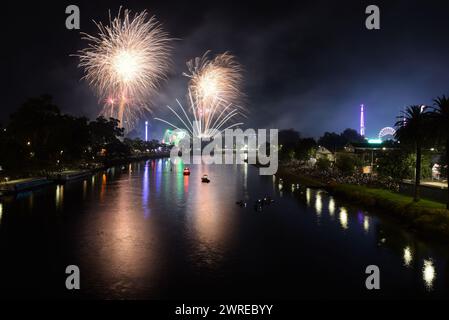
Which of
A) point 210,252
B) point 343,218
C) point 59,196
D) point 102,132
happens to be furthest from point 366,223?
point 102,132

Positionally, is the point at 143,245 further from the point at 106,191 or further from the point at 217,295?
the point at 106,191

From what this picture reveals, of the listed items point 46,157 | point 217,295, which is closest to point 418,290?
point 217,295

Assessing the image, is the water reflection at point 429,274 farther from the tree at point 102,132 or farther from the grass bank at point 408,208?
the tree at point 102,132

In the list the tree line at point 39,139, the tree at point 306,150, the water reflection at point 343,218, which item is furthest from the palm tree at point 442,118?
the tree at point 306,150

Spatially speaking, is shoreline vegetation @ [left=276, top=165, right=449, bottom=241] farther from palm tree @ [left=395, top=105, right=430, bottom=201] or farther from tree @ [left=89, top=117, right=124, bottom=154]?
tree @ [left=89, top=117, right=124, bottom=154]

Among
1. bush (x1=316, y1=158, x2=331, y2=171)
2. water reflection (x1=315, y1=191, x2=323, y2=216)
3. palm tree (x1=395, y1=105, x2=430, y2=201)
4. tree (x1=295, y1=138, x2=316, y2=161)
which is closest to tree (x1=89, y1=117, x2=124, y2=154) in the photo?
tree (x1=295, y1=138, x2=316, y2=161)

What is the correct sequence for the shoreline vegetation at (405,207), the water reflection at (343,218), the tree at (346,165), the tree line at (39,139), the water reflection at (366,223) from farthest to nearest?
the tree at (346,165) → the tree line at (39,139) → the water reflection at (343,218) → the water reflection at (366,223) → the shoreline vegetation at (405,207)

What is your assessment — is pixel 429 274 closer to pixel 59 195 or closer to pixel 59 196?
pixel 59 196
